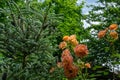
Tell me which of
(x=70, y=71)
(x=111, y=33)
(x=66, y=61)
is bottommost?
(x=70, y=71)

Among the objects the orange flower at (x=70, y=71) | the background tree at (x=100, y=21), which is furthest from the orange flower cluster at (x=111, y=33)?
the background tree at (x=100, y=21)

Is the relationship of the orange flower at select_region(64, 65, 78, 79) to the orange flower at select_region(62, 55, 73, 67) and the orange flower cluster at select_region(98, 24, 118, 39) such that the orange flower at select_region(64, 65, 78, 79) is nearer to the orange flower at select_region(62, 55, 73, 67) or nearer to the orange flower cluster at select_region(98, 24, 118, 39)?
the orange flower at select_region(62, 55, 73, 67)

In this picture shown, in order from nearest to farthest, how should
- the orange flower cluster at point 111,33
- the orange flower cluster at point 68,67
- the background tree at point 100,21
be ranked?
1. the orange flower cluster at point 68,67
2. the orange flower cluster at point 111,33
3. the background tree at point 100,21

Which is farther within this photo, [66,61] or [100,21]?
[100,21]

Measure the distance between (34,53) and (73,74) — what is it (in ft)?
2.87

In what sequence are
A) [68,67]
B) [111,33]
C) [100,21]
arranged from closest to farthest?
[68,67] < [111,33] < [100,21]

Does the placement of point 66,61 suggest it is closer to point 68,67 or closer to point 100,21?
point 68,67

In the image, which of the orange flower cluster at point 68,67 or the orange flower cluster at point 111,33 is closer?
the orange flower cluster at point 68,67

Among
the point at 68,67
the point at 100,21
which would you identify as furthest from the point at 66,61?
the point at 100,21

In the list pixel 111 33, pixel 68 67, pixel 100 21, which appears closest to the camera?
pixel 68 67

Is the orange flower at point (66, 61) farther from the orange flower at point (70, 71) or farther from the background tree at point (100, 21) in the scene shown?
the background tree at point (100, 21)

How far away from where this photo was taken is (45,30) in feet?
22.2

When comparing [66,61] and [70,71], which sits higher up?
[66,61]

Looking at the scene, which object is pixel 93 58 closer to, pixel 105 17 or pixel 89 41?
pixel 89 41
